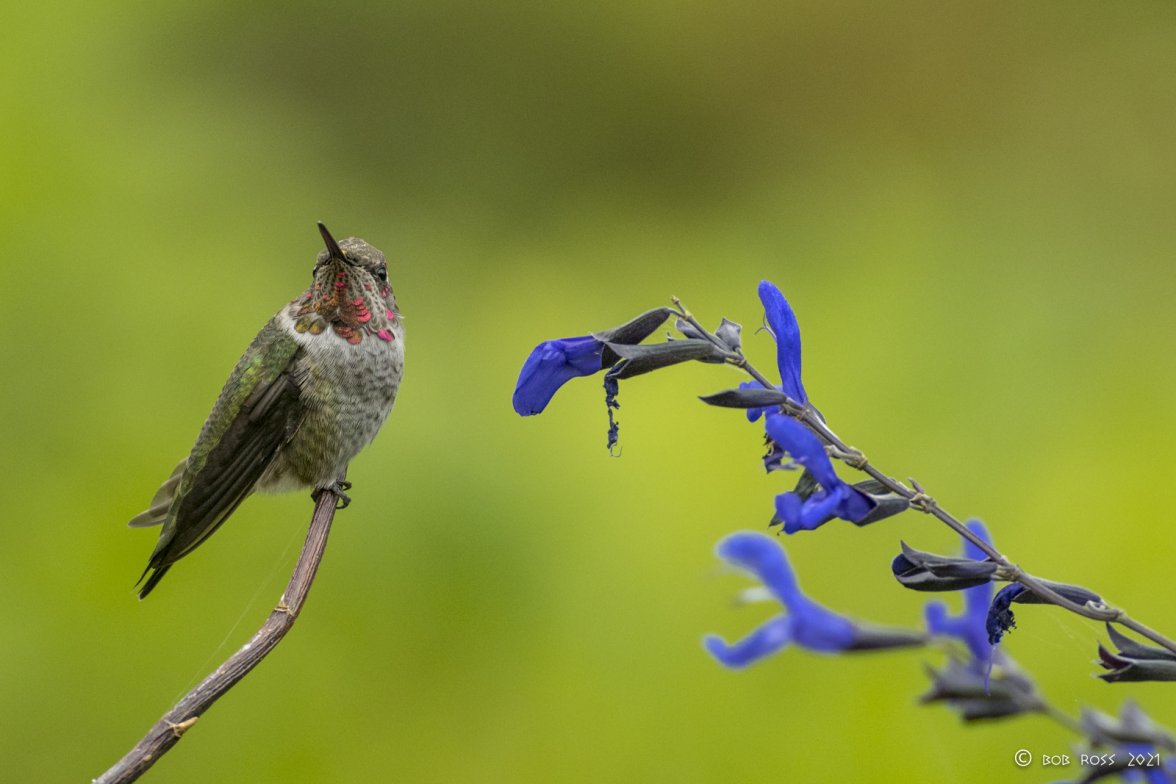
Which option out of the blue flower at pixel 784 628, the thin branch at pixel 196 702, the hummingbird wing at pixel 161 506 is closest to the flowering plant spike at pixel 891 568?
the blue flower at pixel 784 628

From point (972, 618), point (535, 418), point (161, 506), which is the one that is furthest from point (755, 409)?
point (535, 418)

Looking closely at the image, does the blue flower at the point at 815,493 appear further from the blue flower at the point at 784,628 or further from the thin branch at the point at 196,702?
the thin branch at the point at 196,702

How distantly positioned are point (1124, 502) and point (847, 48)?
1882mm

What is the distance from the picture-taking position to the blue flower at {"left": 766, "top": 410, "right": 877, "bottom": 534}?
1.87 feet

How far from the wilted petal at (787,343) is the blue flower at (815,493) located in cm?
7

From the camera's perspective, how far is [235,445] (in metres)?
1.12

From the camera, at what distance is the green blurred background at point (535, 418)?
5.91 ft

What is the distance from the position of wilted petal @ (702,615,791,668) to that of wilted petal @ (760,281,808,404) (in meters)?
0.13

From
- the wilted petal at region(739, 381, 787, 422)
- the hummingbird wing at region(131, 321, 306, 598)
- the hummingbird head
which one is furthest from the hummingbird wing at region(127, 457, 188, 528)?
the wilted petal at region(739, 381, 787, 422)

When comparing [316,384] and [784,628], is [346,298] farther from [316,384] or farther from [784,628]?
[784,628]

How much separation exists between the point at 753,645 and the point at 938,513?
4.1 inches

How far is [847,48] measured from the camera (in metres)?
3.52

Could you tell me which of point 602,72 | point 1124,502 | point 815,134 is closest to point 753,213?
point 815,134

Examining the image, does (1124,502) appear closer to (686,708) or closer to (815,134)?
(686,708)
